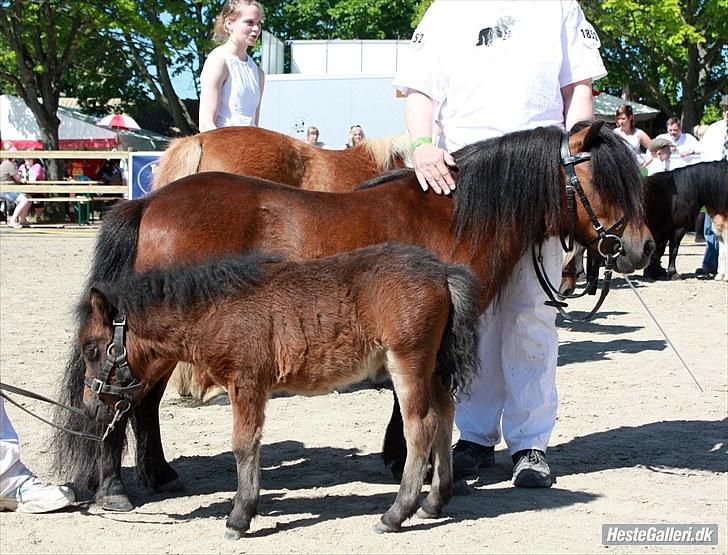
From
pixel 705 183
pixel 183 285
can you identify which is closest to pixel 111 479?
pixel 183 285

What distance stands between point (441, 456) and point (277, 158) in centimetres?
299

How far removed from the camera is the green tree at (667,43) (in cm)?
2742

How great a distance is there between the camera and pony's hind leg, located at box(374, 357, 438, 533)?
4.21 meters

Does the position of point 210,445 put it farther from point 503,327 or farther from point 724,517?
point 724,517

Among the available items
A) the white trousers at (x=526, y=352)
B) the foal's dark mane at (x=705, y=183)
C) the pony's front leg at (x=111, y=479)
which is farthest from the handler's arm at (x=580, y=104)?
the foal's dark mane at (x=705, y=183)

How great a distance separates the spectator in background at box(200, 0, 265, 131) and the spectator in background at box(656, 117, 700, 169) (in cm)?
1181

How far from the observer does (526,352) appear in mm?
5383

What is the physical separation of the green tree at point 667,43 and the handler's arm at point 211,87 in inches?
890

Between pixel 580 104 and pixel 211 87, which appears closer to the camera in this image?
pixel 580 104

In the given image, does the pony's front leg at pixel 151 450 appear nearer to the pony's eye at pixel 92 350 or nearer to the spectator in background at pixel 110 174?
the pony's eye at pixel 92 350

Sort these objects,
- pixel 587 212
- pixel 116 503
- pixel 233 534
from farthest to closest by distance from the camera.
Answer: pixel 587 212
pixel 116 503
pixel 233 534

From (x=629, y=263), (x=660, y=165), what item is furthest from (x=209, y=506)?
(x=660, y=165)

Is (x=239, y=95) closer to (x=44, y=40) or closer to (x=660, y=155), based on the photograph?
(x=660, y=155)

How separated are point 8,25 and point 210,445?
2617 centimetres
